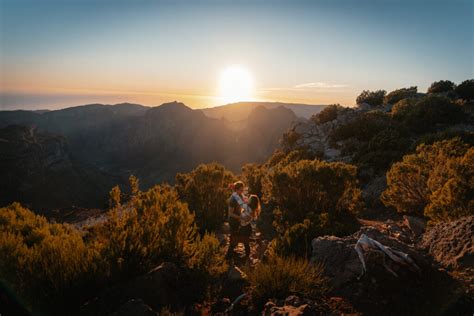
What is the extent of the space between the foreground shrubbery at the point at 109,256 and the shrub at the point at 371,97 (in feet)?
106

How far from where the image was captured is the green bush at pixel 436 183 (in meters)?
5.82

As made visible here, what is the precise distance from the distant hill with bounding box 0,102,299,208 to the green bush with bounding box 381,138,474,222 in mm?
76225

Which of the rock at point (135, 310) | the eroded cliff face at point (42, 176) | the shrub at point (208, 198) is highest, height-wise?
the rock at point (135, 310)

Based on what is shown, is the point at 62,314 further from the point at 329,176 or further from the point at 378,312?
the point at 329,176

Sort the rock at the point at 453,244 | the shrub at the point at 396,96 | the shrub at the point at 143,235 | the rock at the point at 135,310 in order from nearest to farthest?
1. the rock at the point at 135,310
2. the rock at the point at 453,244
3. the shrub at the point at 143,235
4. the shrub at the point at 396,96

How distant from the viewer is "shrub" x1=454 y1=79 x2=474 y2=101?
2486 cm

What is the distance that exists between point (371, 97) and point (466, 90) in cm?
908

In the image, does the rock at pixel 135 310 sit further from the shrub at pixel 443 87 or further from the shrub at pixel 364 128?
the shrub at pixel 443 87

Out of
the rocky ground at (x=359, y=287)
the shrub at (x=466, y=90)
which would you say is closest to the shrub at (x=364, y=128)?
the shrub at (x=466, y=90)

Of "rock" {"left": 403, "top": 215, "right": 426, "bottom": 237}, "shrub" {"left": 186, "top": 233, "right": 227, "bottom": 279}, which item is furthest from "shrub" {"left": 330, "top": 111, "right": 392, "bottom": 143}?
"shrub" {"left": 186, "top": 233, "right": 227, "bottom": 279}

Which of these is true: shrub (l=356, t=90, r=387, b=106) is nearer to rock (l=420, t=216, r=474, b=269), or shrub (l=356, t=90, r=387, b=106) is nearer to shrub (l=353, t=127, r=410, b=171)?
shrub (l=353, t=127, r=410, b=171)

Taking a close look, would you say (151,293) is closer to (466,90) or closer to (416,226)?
(416,226)

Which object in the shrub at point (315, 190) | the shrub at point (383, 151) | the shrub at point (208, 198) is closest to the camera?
the shrub at point (315, 190)

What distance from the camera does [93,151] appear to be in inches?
5994
